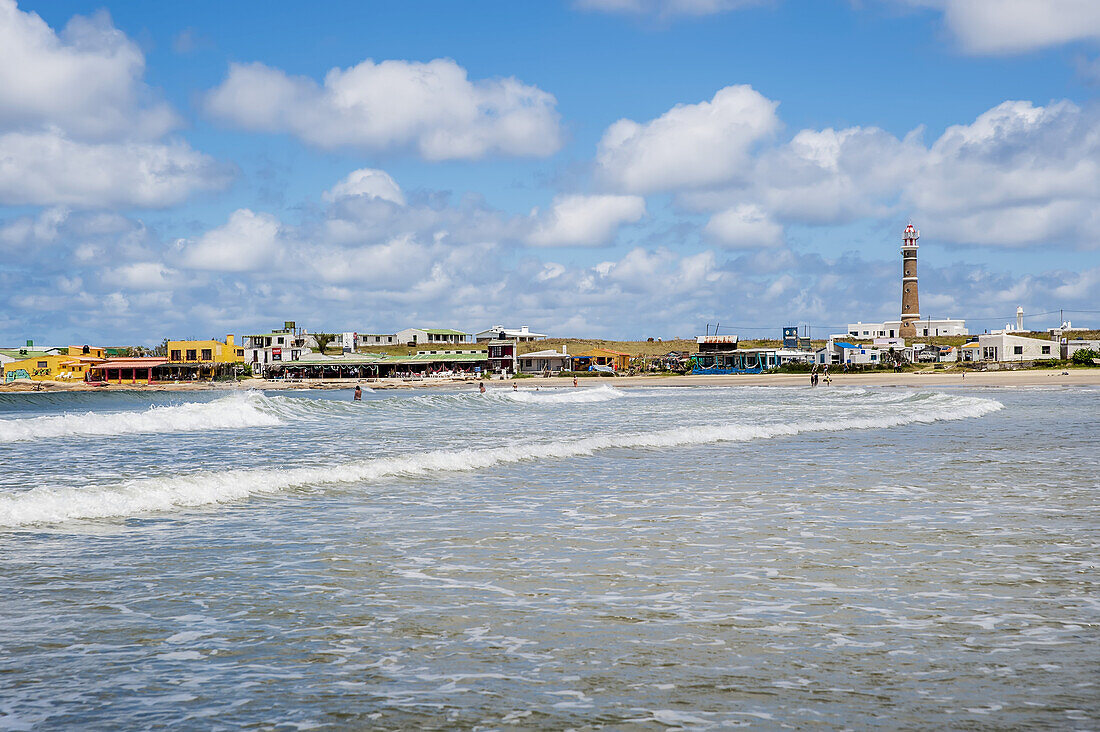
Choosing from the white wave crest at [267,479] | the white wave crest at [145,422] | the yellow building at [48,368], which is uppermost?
the yellow building at [48,368]

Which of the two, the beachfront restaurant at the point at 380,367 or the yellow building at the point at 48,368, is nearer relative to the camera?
the beachfront restaurant at the point at 380,367

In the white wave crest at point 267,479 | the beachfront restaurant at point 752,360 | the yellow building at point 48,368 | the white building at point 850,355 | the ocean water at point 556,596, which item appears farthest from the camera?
the yellow building at point 48,368

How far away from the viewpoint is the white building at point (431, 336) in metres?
127

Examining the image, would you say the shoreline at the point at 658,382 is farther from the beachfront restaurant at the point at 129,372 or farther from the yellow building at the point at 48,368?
the yellow building at the point at 48,368

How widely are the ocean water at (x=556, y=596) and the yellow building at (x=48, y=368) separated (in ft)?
305

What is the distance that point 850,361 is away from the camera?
96125 millimetres

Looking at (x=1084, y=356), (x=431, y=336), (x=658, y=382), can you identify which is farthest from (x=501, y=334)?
(x=1084, y=356)

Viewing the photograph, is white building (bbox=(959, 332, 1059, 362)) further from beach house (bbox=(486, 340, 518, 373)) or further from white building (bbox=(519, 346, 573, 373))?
beach house (bbox=(486, 340, 518, 373))

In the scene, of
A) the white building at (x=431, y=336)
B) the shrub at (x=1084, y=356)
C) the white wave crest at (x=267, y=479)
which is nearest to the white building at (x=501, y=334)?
the white building at (x=431, y=336)

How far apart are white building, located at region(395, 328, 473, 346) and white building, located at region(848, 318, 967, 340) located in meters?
56.7

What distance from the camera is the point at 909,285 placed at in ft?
427

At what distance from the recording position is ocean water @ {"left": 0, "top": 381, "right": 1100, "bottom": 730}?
5.34 metres

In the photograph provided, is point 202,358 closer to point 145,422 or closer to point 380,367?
point 380,367

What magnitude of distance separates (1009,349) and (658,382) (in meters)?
37.8
